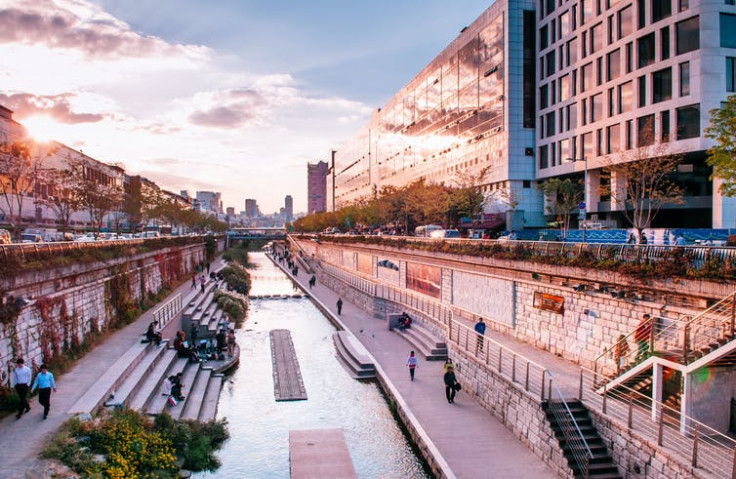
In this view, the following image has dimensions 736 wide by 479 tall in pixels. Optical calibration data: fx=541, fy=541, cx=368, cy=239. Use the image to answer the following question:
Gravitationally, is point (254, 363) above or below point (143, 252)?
below

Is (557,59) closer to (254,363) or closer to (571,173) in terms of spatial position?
(571,173)

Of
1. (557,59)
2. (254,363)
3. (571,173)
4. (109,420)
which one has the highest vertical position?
(557,59)

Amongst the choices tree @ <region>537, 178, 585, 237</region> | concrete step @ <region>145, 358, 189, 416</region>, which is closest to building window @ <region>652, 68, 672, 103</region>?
tree @ <region>537, 178, 585, 237</region>

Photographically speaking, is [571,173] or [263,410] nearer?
[263,410]

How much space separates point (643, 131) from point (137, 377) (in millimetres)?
38311

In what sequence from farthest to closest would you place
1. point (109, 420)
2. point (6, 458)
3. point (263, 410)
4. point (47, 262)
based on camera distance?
point (263, 410)
point (47, 262)
point (109, 420)
point (6, 458)

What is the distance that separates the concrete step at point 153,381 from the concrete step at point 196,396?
4.09 feet

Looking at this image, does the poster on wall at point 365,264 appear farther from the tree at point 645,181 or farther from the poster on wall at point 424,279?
the tree at point 645,181

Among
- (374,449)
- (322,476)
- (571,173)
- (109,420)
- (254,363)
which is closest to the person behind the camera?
(109,420)

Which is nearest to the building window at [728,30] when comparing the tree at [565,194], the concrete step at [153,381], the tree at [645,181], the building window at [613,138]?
the tree at [645,181]

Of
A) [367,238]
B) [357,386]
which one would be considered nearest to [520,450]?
[357,386]

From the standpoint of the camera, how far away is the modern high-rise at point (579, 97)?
131ft

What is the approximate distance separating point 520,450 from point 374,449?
4.76 metres

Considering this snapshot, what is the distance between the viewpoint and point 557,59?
57469 millimetres
